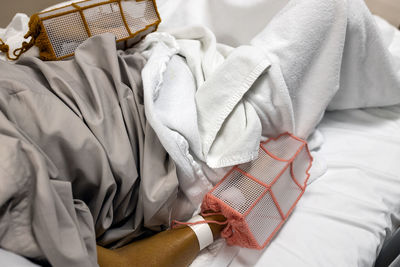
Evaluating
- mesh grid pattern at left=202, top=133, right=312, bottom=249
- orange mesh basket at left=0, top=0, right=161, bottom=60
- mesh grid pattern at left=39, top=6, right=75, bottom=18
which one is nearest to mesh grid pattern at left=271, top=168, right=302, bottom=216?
mesh grid pattern at left=202, top=133, right=312, bottom=249

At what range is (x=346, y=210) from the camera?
0.67m

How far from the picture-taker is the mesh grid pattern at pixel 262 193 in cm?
60

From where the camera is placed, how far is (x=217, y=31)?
956 millimetres

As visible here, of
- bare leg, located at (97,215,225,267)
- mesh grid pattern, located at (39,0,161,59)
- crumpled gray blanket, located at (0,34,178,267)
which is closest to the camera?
crumpled gray blanket, located at (0,34,178,267)

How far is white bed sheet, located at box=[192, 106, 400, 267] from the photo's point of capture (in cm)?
61

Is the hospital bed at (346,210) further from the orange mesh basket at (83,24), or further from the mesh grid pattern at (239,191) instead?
the orange mesh basket at (83,24)

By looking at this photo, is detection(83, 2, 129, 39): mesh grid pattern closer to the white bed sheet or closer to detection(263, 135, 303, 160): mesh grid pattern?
detection(263, 135, 303, 160): mesh grid pattern

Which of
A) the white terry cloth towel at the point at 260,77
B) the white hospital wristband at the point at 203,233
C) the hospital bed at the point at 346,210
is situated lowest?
the hospital bed at the point at 346,210

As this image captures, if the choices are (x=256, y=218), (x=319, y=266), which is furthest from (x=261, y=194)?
(x=319, y=266)

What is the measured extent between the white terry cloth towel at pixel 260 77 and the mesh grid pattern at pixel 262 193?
0.04m

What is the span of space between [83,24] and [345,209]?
669mm

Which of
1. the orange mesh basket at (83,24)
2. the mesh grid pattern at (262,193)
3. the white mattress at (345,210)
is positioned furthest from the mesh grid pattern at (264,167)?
the orange mesh basket at (83,24)

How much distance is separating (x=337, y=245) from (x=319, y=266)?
0.06m

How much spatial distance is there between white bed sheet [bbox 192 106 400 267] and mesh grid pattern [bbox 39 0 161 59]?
1.65 feet
